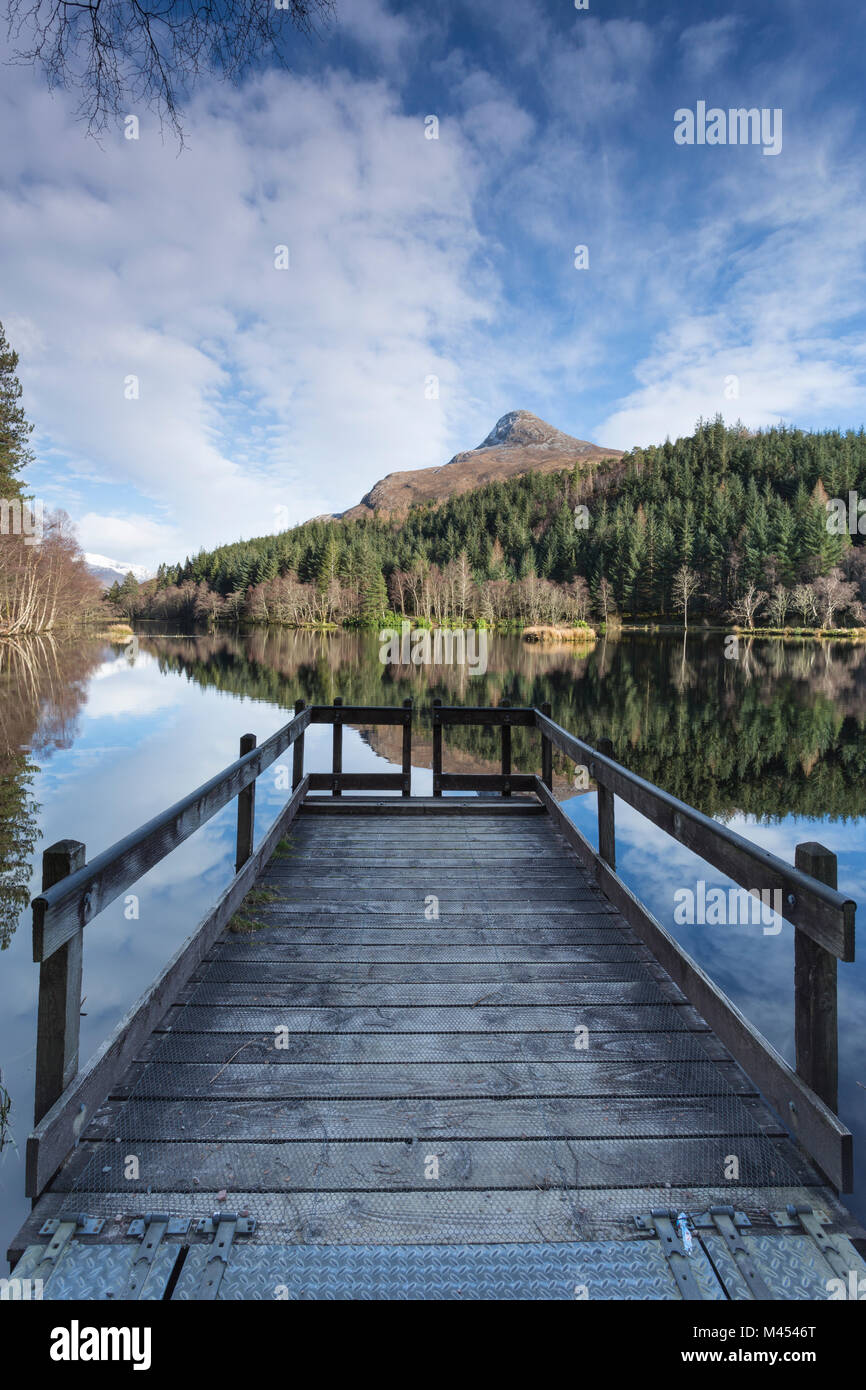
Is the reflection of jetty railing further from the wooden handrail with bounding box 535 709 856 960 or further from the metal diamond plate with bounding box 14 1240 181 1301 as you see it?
the metal diamond plate with bounding box 14 1240 181 1301

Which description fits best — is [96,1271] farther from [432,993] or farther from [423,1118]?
[432,993]

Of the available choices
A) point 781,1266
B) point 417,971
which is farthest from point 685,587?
point 781,1266

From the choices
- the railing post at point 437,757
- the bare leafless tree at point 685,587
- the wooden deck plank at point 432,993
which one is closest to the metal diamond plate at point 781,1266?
the wooden deck plank at point 432,993

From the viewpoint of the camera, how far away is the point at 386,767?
53.6ft

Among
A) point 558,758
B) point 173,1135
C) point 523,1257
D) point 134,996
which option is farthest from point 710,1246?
point 558,758

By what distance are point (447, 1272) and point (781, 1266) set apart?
1.04 m

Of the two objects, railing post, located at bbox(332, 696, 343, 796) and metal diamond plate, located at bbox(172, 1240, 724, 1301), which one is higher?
railing post, located at bbox(332, 696, 343, 796)

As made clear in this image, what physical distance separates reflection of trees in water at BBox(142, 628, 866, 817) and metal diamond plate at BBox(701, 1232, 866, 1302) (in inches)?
417

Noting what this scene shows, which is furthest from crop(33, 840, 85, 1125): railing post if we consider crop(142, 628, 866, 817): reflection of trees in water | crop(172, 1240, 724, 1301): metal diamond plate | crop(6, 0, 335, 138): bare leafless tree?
crop(142, 628, 866, 817): reflection of trees in water

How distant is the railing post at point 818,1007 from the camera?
7.88 feet

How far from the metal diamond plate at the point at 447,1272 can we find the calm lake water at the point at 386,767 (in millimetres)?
2300

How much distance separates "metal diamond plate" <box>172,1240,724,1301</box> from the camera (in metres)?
1.99

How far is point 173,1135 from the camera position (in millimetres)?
2617
